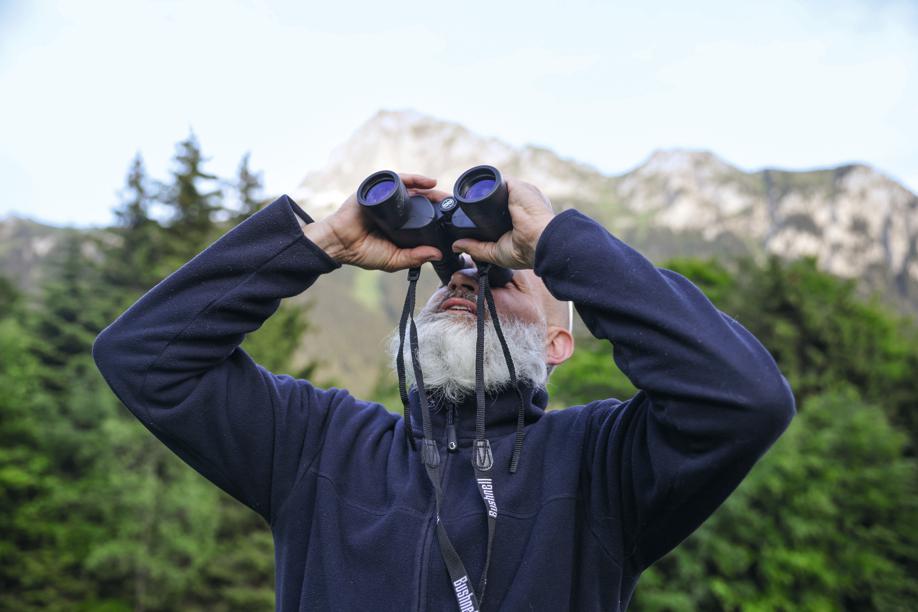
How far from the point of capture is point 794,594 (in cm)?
1656

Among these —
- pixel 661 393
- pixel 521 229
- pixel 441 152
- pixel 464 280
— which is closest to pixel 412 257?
pixel 464 280

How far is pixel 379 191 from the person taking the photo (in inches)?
81.1

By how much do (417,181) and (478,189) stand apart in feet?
0.85

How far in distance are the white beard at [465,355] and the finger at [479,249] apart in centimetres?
23

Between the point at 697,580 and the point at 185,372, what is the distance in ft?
53.9

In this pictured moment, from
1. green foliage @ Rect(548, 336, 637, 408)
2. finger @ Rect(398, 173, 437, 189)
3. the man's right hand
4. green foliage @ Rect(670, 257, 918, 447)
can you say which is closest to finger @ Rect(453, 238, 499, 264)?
the man's right hand

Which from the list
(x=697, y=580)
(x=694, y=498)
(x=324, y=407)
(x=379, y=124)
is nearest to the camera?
(x=694, y=498)

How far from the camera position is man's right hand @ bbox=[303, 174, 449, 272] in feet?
6.66

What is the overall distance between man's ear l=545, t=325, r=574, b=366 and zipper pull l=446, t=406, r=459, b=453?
1.66 feet

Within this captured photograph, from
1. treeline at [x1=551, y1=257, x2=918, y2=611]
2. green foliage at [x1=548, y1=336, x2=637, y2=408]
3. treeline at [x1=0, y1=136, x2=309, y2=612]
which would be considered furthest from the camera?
green foliage at [x1=548, y1=336, x2=637, y2=408]

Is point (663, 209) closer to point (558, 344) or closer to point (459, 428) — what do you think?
point (558, 344)

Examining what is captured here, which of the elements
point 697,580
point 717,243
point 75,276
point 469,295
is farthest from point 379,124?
point 469,295

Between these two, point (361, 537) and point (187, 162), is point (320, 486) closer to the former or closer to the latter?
point (361, 537)

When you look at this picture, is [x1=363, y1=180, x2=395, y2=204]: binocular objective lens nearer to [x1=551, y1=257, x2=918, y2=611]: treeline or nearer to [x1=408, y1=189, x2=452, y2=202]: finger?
[x1=408, y1=189, x2=452, y2=202]: finger
